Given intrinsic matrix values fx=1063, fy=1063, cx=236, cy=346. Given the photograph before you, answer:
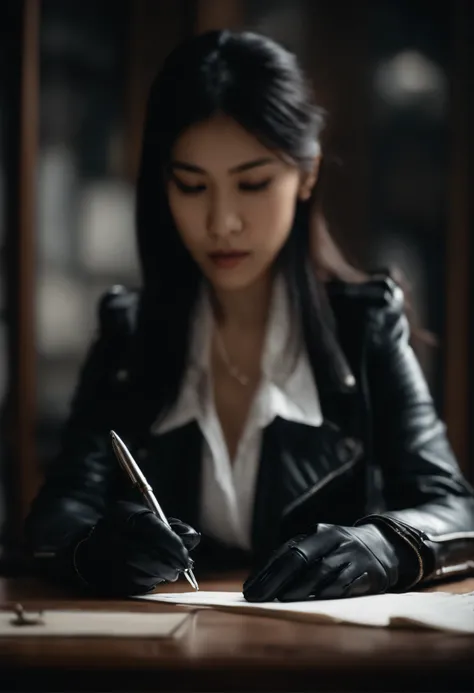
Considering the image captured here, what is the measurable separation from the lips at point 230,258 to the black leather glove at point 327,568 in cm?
40

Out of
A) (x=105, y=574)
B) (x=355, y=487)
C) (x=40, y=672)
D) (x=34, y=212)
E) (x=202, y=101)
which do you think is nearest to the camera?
(x=40, y=672)

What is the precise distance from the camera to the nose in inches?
48.8

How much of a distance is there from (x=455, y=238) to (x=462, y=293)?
130mm

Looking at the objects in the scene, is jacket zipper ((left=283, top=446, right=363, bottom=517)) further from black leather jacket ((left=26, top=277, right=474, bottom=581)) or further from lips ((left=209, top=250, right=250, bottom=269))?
lips ((left=209, top=250, right=250, bottom=269))

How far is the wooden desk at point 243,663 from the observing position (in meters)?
0.72

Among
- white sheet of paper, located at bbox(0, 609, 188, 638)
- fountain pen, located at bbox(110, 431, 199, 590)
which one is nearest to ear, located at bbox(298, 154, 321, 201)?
fountain pen, located at bbox(110, 431, 199, 590)

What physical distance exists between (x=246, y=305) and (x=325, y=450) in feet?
0.73

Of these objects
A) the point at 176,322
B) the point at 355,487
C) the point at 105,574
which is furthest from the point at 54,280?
the point at 105,574

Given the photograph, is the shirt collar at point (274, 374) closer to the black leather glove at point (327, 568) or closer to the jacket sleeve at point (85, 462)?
the jacket sleeve at point (85, 462)

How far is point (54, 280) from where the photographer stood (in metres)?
2.57

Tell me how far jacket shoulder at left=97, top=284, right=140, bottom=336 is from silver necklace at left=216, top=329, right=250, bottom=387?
12 cm

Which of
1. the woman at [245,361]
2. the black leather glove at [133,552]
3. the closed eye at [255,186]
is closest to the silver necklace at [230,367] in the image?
the woman at [245,361]

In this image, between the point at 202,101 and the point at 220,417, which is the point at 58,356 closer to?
the point at 220,417

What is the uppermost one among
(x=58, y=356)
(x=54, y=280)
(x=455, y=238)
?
(x=455, y=238)
